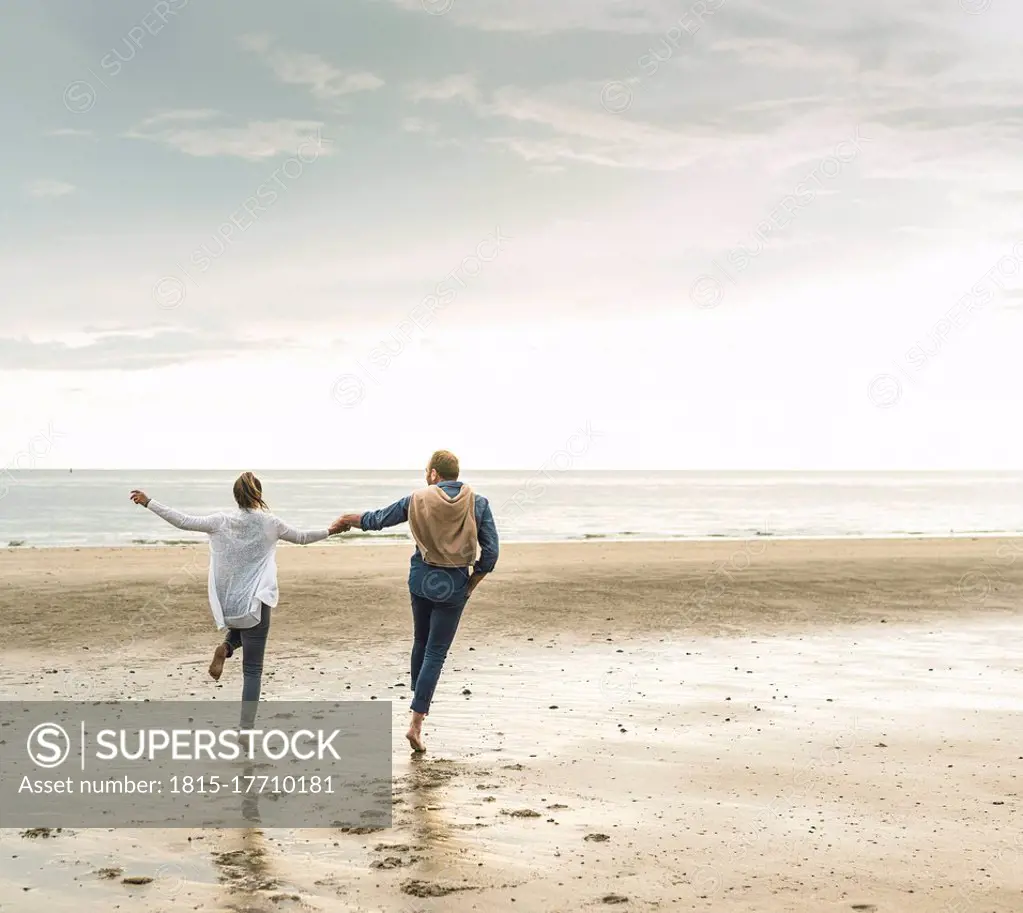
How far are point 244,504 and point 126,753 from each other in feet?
6.37

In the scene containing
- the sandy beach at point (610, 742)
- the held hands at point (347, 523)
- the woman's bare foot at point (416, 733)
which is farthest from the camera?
the held hands at point (347, 523)

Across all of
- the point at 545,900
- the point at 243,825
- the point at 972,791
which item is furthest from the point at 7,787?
the point at 972,791

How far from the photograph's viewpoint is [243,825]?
5.83 m

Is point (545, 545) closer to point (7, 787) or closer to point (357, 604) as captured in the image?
point (357, 604)

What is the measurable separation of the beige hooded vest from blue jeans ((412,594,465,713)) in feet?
1.12

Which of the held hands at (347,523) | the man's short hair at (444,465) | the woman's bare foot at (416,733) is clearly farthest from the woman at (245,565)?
the woman's bare foot at (416,733)

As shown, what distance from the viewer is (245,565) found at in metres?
7.77

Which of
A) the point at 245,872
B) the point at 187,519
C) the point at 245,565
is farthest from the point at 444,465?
the point at 245,872

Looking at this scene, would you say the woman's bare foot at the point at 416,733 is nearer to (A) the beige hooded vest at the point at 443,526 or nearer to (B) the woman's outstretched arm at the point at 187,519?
(A) the beige hooded vest at the point at 443,526

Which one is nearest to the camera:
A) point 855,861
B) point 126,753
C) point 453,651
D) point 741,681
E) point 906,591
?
point 855,861

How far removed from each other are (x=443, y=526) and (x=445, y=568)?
32 cm

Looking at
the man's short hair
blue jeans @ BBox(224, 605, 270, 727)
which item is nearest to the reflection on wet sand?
blue jeans @ BBox(224, 605, 270, 727)

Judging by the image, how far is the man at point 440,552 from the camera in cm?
768
